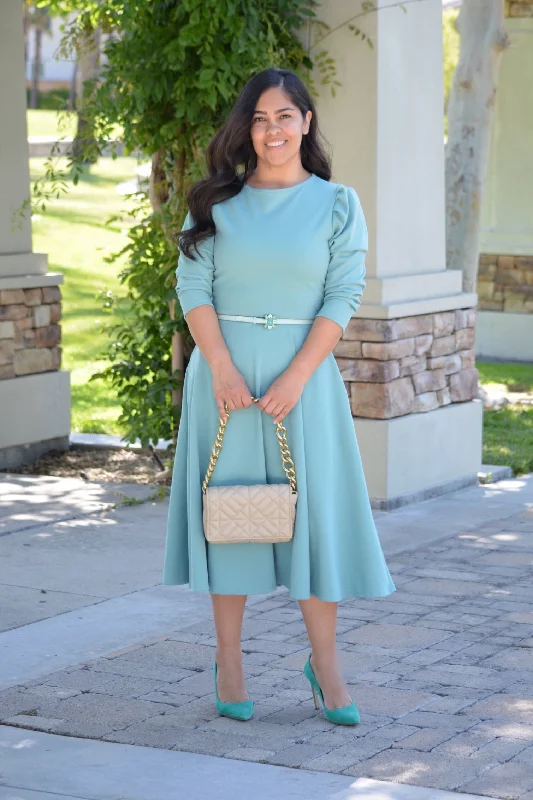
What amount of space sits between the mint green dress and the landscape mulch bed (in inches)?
150

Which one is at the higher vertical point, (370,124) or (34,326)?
(370,124)

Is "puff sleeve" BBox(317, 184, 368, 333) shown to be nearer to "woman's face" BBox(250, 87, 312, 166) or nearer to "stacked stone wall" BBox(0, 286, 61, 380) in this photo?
"woman's face" BBox(250, 87, 312, 166)

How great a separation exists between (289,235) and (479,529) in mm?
3240

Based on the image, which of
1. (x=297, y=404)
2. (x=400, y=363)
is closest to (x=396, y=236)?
(x=400, y=363)

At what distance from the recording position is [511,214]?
579 inches

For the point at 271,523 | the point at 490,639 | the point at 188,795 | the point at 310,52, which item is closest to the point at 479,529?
the point at 490,639

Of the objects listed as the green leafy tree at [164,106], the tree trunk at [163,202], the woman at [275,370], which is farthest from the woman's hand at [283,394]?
the tree trunk at [163,202]

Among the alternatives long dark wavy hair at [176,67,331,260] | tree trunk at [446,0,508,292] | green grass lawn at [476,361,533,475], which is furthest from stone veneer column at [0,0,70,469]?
long dark wavy hair at [176,67,331,260]

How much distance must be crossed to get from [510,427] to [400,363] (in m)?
3.17

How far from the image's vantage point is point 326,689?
156 inches

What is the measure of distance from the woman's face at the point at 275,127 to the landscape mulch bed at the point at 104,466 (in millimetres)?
4008

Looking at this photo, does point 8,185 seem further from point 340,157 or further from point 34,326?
point 340,157

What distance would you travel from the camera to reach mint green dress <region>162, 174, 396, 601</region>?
3838 mm

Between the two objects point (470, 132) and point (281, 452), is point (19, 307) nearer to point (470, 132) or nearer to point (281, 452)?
point (470, 132)
